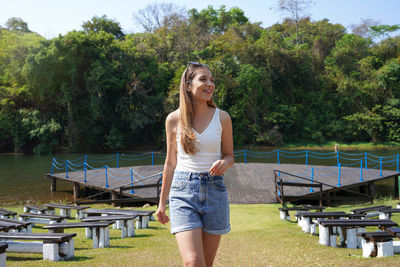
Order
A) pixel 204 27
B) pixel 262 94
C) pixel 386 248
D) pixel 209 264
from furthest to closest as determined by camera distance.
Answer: pixel 204 27, pixel 262 94, pixel 386 248, pixel 209 264

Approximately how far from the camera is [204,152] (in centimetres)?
259

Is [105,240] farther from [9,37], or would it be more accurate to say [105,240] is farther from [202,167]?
[9,37]

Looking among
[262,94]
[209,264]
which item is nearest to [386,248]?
[209,264]

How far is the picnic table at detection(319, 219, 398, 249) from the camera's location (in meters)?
5.02

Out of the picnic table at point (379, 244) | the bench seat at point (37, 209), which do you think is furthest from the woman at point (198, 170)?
the bench seat at point (37, 209)

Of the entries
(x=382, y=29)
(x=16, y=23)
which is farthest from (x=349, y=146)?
(x=16, y=23)

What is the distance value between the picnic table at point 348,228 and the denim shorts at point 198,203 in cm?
310

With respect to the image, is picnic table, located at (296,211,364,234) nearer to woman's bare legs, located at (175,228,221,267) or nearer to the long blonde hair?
woman's bare legs, located at (175,228,221,267)

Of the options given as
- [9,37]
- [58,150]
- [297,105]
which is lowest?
[58,150]

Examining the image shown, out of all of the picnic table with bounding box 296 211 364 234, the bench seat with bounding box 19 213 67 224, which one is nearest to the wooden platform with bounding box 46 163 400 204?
the picnic table with bounding box 296 211 364 234

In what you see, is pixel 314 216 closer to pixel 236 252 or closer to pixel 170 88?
pixel 236 252

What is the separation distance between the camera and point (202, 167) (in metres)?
2.57

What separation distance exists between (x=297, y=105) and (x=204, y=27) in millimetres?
19509

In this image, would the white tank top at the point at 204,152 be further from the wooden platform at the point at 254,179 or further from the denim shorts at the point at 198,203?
the wooden platform at the point at 254,179
